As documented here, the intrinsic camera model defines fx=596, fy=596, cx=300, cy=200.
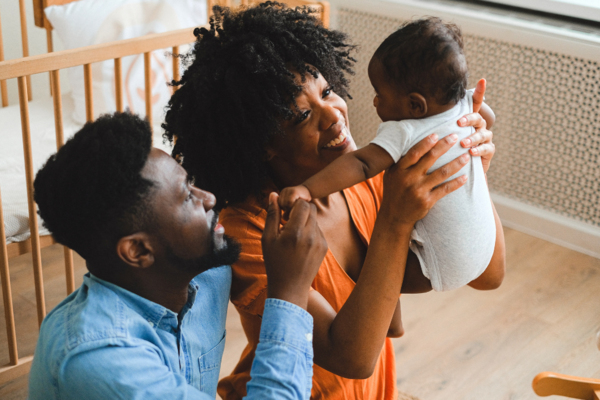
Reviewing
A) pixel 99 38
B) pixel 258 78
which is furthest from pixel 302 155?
pixel 99 38

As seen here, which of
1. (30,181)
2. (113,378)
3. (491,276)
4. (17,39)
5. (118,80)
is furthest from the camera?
(17,39)

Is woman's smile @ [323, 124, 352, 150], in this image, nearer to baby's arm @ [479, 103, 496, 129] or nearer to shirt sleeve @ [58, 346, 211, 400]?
baby's arm @ [479, 103, 496, 129]

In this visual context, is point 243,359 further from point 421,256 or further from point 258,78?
point 258,78

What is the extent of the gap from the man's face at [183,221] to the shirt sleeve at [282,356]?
0.45 ft

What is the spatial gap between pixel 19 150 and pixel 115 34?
0.65m

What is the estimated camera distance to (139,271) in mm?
897

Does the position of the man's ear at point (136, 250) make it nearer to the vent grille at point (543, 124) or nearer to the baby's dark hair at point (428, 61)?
the baby's dark hair at point (428, 61)

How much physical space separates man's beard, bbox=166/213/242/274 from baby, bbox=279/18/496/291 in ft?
0.50

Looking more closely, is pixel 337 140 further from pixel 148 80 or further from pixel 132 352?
pixel 148 80

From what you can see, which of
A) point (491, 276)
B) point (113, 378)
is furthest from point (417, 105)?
point (113, 378)

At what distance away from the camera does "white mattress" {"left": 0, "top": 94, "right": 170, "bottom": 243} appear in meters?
1.85

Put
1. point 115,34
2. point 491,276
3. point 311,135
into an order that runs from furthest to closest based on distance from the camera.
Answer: point 115,34, point 491,276, point 311,135

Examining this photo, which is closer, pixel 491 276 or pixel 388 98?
pixel 388 98

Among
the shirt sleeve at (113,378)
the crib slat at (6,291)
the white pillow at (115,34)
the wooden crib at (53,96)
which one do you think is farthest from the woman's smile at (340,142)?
the white pillow at (115,34)
